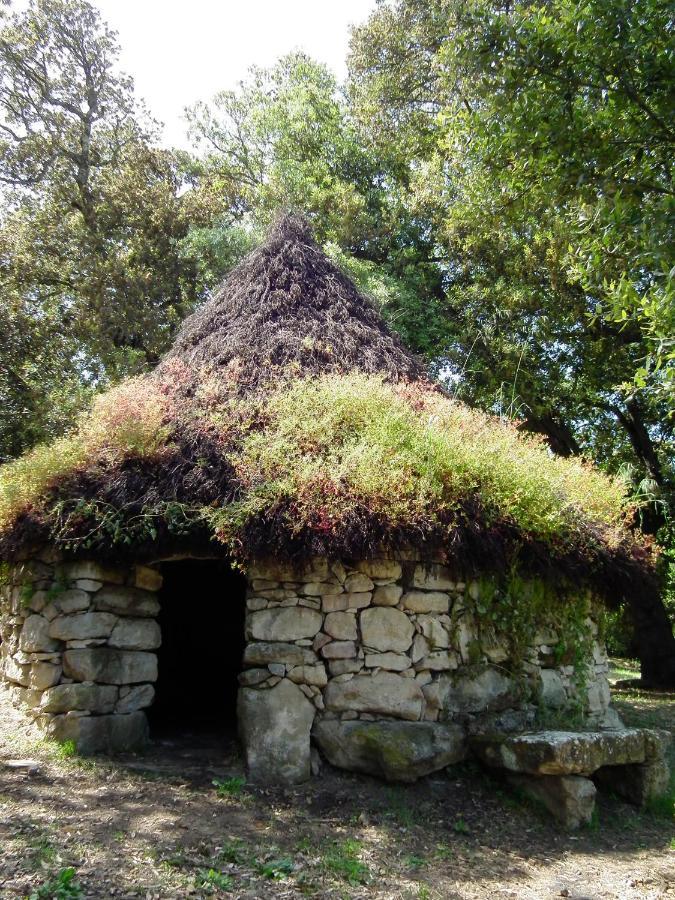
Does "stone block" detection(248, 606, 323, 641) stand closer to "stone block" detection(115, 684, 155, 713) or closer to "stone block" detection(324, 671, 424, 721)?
"stone block" detection(324, 671, 424, 721)

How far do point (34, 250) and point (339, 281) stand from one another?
7108 mm

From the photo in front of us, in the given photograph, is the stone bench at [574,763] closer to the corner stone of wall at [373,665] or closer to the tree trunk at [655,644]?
the corner stone of wall at [373,665]

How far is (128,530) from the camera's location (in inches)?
219

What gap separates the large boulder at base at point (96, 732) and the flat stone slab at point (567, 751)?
2.79 metres

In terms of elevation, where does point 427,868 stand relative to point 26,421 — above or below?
below

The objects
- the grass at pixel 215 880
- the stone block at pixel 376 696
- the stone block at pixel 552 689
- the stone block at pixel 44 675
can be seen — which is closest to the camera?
the grass at pixel 215 880

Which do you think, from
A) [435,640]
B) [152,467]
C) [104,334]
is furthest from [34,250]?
[435,640]

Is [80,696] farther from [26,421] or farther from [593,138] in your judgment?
[26,421]

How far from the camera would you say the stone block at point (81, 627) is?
562 cm

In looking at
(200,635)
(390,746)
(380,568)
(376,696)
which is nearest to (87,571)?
(380,568)

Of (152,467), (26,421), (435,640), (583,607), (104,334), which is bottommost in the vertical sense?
(435,640)

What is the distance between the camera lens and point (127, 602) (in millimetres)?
5887

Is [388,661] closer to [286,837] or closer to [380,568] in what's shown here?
[380,568]

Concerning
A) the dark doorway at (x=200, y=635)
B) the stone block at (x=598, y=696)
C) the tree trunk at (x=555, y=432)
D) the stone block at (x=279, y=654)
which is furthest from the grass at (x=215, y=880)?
the tree trunk at (x=555, y=432)
